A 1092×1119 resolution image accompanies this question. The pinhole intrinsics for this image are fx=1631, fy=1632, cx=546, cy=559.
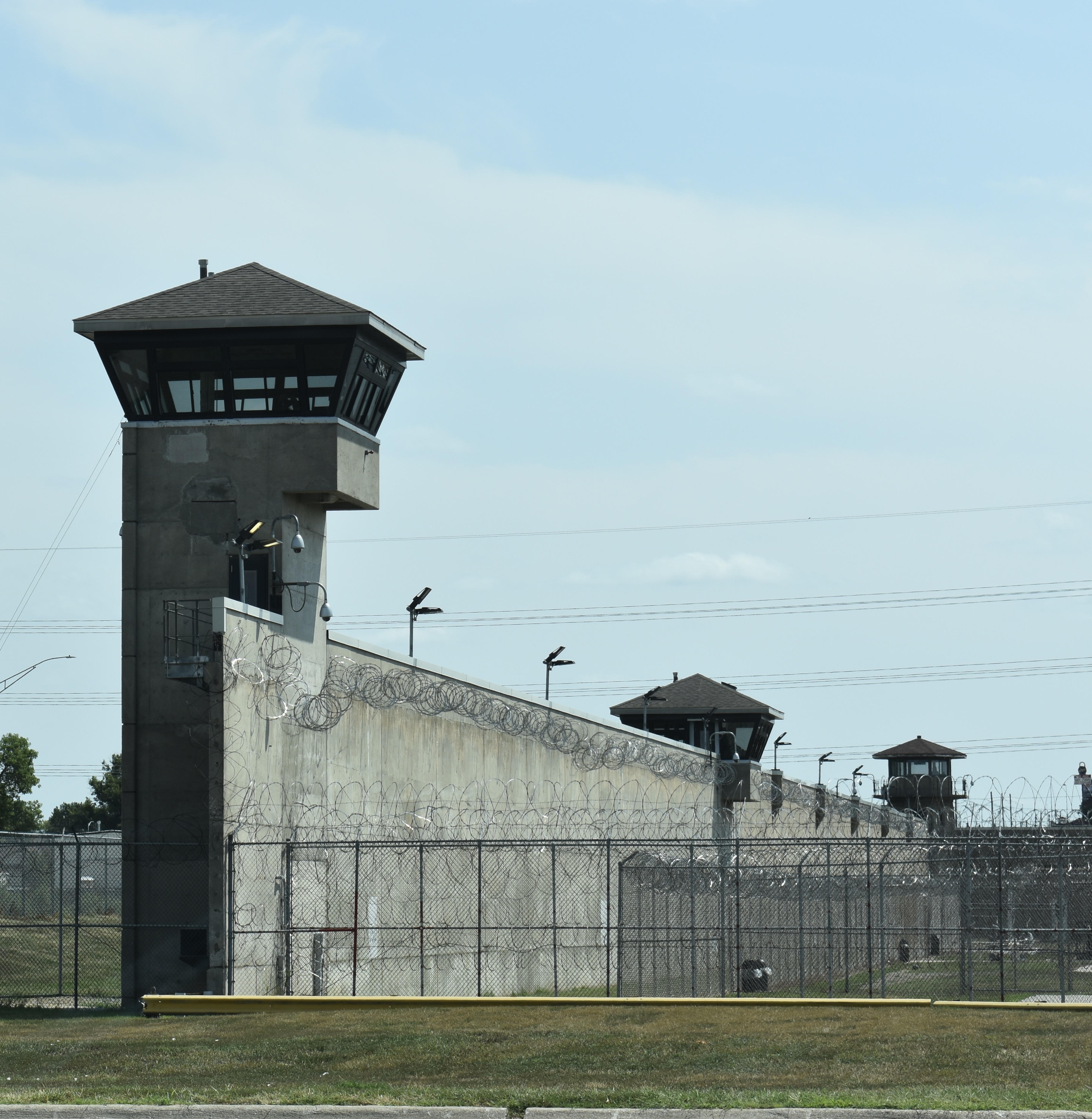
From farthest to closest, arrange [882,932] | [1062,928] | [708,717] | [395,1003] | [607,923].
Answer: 1. [708,717]
2. [607,923]
3. [882,932]
4. [1062,928]
5. [395,1003]

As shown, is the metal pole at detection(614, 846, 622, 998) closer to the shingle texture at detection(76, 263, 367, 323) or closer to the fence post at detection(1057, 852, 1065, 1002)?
the fence post at detection(1057, 852, 1065, 1002)

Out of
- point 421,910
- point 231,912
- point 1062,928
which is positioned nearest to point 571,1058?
point 231,912


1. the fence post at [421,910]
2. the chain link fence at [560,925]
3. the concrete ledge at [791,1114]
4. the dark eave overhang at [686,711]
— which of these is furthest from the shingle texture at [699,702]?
the concrete ledge at [791,1114]

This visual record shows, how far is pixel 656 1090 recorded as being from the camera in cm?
1212

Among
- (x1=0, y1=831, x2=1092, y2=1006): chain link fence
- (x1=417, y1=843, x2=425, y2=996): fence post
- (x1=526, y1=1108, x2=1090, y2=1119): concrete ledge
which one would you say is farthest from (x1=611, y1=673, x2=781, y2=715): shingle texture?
(x1=526, y1=1108, x2=1090, y2=1119): concrete ledge

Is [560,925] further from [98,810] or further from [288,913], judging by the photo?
[98,810]

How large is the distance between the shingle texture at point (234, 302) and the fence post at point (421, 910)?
26.6 feet

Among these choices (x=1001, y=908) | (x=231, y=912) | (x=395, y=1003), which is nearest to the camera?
(x=395, y=1003)

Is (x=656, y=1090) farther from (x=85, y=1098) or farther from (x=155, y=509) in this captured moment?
(x=155, y=509)

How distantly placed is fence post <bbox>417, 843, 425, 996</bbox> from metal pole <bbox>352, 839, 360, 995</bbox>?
35.9 inches

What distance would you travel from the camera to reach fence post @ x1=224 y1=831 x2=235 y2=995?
859 inches

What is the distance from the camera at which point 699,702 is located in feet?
175

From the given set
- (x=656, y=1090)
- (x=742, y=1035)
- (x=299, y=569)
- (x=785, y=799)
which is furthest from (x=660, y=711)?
(x=656, y=1090)

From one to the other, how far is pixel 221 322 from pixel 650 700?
101 feet
